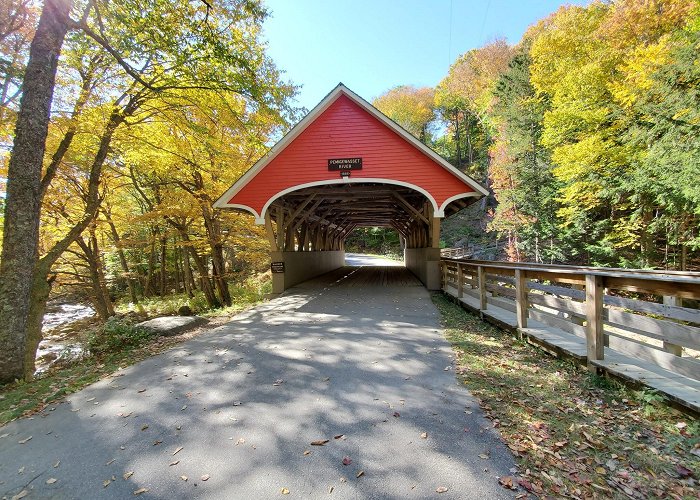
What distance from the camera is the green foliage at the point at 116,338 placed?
17.9 feet

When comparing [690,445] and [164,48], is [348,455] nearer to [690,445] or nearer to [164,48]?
[690,445]

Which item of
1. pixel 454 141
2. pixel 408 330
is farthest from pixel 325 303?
pixel 454 141

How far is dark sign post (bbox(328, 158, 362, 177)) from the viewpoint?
10008 millimetres

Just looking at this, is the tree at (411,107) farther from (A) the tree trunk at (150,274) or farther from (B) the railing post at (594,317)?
(B) the railing post at (594,317)

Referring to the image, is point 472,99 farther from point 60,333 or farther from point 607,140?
point 60,333

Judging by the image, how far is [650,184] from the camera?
11898 millimetres

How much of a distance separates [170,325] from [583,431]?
659 centimetres

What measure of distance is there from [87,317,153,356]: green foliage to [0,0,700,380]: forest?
0.90 m

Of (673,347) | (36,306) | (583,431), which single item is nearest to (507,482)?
(583,431)

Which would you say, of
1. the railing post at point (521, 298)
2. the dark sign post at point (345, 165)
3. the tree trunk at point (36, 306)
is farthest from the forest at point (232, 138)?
the railing post at point (521, 298)

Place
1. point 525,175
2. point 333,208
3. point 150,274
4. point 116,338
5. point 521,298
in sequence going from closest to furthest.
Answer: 1. point 521,298
2. point 116,338
3. point 333,208
4. point 525,175
5. point 150,274

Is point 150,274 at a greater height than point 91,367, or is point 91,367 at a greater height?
point 150,274

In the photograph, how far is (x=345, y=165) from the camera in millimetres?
10031

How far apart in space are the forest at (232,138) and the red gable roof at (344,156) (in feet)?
3.57
